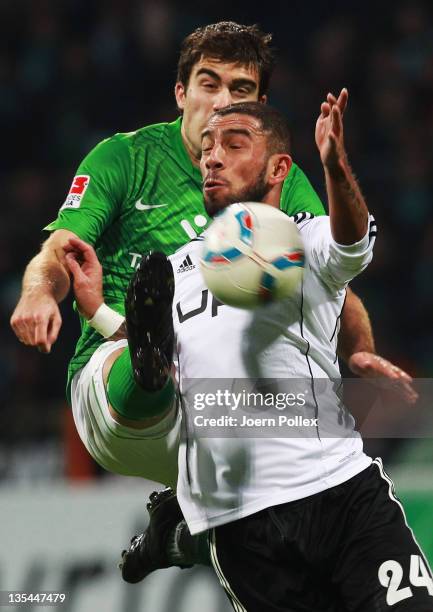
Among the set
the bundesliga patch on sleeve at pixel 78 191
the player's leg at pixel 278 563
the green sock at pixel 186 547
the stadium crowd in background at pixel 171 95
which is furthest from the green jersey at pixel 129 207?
the stadium crowd in background at pixel 171 95

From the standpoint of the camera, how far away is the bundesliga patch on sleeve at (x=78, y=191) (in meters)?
4.01

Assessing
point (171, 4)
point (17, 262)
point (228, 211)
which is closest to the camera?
point (228, 211)

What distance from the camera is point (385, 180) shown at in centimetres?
817

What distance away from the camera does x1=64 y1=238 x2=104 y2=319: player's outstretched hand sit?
3.75 meters

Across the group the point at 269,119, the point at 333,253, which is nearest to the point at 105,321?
the point at 269,119

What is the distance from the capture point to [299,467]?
322cm

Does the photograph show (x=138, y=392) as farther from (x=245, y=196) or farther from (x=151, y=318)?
(x=245, y=196)

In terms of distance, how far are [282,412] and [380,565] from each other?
19.1 inches

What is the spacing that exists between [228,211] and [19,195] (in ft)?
17.3

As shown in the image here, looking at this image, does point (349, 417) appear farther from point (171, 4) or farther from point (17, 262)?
point (171, 4)

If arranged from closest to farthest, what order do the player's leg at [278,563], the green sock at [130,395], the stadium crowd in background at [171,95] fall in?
the player's leg at [278,563] < the green sock at [130,395] < the stadium crowd in background at [171,95]

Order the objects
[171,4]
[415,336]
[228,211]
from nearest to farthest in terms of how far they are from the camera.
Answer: [228,211] < [415,336] < [171,4]

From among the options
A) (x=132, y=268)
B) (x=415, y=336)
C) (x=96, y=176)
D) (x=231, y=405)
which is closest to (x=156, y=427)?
(x=231, y=405)

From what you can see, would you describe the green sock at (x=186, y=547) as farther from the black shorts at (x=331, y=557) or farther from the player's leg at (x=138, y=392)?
the black shorts at (x=331, y=557)
